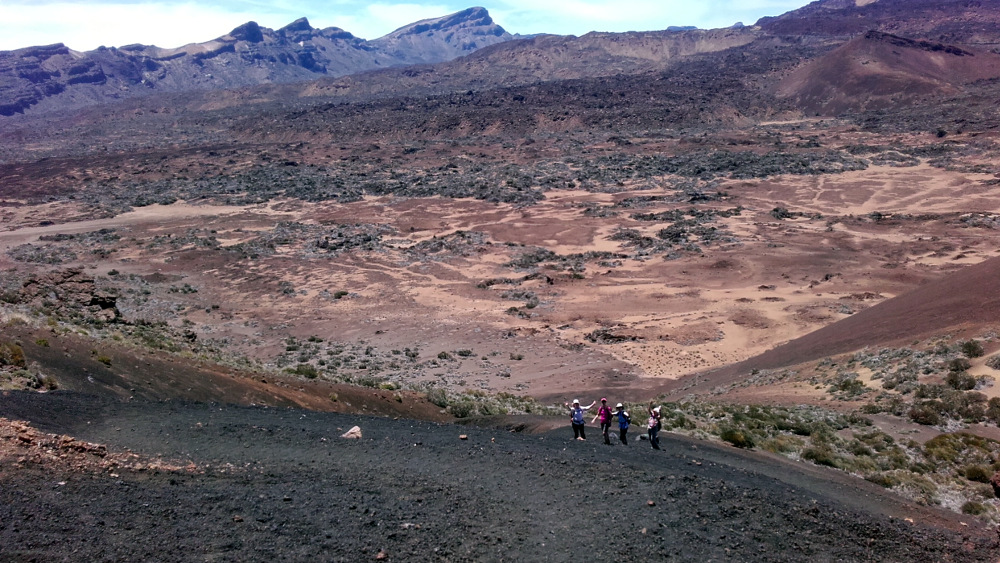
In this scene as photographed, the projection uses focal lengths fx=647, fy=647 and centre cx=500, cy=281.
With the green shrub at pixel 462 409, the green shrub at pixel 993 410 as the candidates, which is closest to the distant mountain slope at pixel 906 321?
the green shrub at pixel 993 410

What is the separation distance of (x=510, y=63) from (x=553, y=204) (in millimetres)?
132149

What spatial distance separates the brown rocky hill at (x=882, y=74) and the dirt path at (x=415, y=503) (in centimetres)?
9808

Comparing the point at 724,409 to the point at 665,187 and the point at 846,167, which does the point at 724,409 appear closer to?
the point at 665,187

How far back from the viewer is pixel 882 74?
311 feet

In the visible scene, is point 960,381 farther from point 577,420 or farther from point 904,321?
point 577,420

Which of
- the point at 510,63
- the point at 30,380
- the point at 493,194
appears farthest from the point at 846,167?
the point at 510,63

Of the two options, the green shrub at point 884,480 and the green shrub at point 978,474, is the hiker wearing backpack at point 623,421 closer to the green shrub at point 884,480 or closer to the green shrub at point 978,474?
the green shrub at point 884,480

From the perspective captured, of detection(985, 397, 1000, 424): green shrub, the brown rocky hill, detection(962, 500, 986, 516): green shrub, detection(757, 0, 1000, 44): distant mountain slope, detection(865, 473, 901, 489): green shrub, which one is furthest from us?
detection(757, 0, 1000, 44): distant mountain slope

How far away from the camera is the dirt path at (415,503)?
7.05 metres

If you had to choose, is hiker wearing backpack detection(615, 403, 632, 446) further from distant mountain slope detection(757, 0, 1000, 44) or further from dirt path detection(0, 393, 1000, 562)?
distant mountain slope detection(757, 0, 1000, 44)

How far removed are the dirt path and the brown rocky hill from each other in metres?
98.1

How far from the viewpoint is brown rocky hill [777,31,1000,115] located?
9169cm

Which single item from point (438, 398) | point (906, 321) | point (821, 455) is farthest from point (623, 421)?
point (906, 321)

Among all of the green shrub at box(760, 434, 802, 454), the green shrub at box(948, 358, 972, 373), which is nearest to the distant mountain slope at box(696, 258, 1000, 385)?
the green shrub at box(948, 358, 972, 373)
